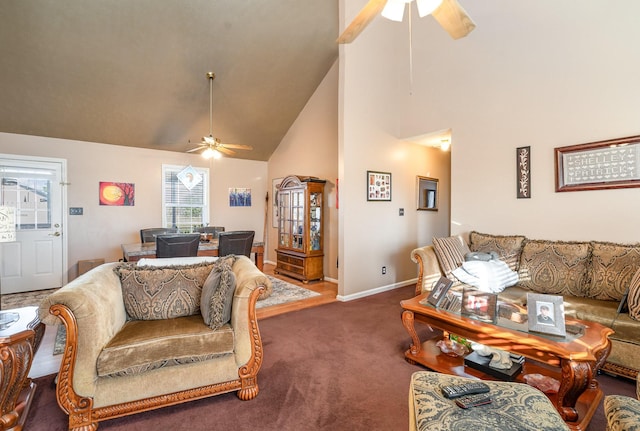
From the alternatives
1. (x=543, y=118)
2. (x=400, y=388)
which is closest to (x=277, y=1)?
(x=543, y=118)

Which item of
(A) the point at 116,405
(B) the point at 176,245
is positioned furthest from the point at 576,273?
(B) the point at 176,245

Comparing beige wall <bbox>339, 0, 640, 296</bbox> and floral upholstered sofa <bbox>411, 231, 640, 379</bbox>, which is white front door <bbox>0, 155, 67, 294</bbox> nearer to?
beige wall <bbox>339, 0, 640, 296</bbox>

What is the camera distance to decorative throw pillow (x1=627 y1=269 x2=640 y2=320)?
222 centimetres

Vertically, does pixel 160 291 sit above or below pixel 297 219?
below

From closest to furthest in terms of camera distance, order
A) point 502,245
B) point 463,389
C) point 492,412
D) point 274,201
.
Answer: point 492,412 < point 463,389 < point 502,245 < point 274,201

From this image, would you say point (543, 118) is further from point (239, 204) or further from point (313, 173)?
point (239, 204)

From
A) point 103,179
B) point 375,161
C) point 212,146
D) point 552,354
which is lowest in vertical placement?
point 552,354

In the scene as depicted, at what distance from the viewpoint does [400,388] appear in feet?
6.96

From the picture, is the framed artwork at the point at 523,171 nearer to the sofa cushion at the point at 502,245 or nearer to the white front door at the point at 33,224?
the sofa cushion at the point at 502,245

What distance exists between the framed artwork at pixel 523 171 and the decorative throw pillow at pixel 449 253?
0.92 metres

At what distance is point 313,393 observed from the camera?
6.75ft

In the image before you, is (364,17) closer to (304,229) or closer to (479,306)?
(479,306)

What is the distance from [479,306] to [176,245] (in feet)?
10.4

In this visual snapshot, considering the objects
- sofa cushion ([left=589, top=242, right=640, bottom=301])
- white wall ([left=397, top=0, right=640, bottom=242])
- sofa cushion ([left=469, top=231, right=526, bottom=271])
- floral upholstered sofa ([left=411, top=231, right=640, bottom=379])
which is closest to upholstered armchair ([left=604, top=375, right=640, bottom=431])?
floral upholstered sofa ([left=411, top=231, right=640, bottom=379])
